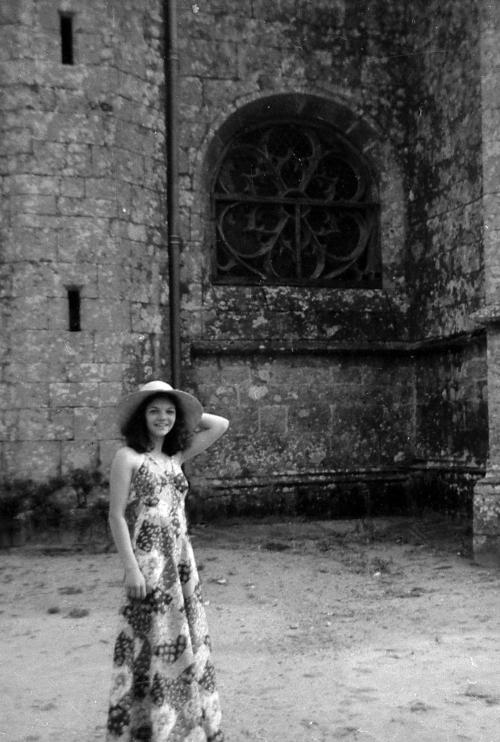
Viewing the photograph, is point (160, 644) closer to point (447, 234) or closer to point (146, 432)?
point (146, 432)

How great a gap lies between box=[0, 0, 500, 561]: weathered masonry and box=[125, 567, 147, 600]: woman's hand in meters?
5.21

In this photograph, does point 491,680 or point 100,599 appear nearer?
point 491,680

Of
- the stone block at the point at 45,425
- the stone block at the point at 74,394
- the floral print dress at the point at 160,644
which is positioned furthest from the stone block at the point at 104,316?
the floral print dress at the point at 160,644

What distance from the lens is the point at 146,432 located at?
373 centimetres

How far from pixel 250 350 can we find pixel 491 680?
18.8 feet

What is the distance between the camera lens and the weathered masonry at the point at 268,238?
8.62m

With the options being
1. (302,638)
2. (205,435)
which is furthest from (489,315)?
(205,435)

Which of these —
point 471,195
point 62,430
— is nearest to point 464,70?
point 471,195

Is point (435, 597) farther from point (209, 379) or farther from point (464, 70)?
point (464, 70)

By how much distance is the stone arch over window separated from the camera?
1034 centimetres

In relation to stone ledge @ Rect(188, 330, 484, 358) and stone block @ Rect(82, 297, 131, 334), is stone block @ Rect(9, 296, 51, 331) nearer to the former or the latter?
stone block @ Rect(82, 297, 131, 334)

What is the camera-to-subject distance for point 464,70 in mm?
9492

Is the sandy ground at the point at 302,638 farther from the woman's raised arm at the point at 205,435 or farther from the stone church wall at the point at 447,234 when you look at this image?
the stone church wall at the point at 447,234

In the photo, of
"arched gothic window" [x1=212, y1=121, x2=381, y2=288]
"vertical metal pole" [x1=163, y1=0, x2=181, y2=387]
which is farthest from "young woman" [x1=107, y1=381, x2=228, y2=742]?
"arched gothic window" [x1=212, y1=121, x2=381, y2=288]
